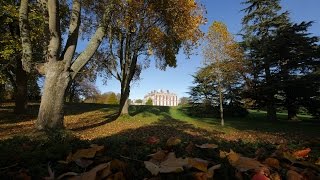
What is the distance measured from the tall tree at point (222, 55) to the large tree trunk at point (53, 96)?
14021 millimetres

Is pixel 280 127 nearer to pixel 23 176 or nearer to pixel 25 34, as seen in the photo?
pixel 25 34

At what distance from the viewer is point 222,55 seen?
25844mm

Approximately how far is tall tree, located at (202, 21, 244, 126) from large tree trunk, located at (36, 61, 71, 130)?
14021 millimetres

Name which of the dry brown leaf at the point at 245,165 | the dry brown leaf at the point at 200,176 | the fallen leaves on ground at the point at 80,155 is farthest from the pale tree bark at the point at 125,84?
the dry brown leaf at the point at 200,176

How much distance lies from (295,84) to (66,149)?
25.9 m

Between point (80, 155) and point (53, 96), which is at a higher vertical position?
point (53, 96)

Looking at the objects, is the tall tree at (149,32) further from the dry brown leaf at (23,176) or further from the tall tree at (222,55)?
the dry brown leaf at (23,176)

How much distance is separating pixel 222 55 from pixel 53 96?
53.1 feet

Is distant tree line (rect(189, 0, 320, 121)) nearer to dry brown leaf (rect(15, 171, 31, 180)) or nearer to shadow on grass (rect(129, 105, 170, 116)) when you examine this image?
shadow on grass (rect(129, 105, 170, 116))

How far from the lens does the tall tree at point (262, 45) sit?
2797 centimetres

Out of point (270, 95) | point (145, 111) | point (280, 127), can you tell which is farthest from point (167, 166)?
point (145, 111)

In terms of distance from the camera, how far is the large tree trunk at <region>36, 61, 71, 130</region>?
42.8ft

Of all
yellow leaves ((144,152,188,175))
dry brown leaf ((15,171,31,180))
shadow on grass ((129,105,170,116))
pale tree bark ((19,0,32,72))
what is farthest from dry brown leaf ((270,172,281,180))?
shadow on grass ((129,105,170,116))

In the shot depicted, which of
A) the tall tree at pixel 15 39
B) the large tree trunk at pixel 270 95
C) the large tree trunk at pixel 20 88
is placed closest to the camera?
the tall tree at pixel 15 39
